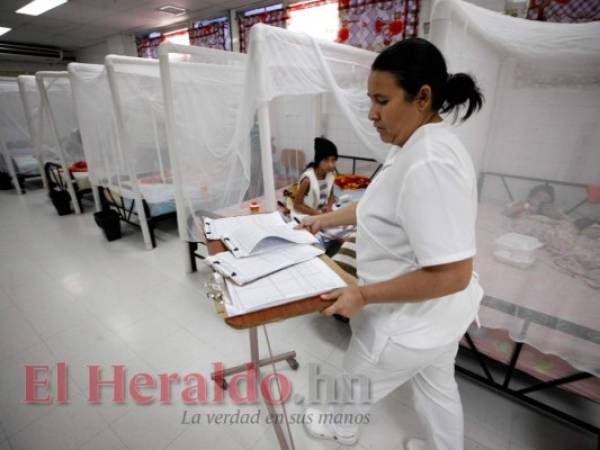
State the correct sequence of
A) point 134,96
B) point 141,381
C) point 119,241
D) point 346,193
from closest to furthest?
point 141,381, point 134,96, point 346,193, point 119,241

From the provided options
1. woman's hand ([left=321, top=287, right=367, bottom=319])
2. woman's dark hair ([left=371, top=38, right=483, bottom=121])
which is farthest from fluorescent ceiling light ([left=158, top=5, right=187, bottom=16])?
woman's hand ([left=321, top=287, right=367, bottom=319])

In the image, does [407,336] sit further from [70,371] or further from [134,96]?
[134,96]

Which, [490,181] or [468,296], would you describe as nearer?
[468,296]

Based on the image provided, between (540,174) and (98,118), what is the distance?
374 cm

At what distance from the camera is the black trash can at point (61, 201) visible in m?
4.06

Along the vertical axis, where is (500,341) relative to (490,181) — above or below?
below

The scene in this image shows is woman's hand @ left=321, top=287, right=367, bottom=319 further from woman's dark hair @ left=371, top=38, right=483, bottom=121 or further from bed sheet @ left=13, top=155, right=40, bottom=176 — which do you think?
bed sheet @ left=13, top=155, right=40, bottom=176

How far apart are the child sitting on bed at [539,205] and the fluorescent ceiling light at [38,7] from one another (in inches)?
242

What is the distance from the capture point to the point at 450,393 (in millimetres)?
982

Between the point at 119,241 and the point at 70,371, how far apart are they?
1.93m

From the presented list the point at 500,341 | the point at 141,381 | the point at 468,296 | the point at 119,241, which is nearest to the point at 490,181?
the point at 500,341

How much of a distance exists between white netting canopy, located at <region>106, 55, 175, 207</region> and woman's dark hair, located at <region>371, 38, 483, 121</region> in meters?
2.76

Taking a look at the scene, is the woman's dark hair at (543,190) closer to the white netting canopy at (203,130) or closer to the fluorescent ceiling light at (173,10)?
the white netting canopy at (203,130)

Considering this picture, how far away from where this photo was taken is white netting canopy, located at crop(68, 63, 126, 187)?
9.75ft
